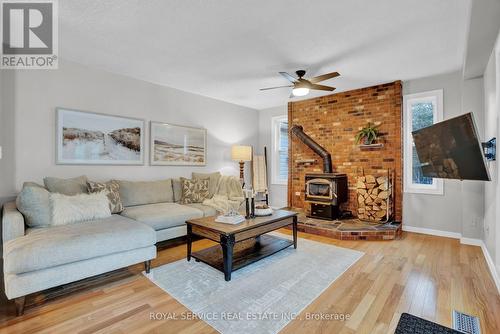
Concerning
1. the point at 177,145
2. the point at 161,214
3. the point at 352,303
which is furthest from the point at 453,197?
the point at 177,145

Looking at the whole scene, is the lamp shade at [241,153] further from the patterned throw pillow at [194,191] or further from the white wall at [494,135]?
the white wall at [494,135]

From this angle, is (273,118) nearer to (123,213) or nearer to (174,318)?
(123,213)

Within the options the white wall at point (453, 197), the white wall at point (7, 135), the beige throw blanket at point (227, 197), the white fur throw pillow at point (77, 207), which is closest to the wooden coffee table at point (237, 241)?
the beige throw blanket at point (227, 197)

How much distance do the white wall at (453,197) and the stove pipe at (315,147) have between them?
137 centimetres

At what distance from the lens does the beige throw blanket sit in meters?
3.87

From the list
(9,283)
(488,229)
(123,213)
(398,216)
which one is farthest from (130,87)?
(488,229)

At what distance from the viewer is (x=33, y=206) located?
8.04 feet

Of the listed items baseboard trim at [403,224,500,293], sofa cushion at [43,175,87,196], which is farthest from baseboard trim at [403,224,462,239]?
sofa cushion at [43,175,87,196]

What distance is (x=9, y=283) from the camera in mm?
1811

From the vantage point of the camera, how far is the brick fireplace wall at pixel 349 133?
4.20 metres

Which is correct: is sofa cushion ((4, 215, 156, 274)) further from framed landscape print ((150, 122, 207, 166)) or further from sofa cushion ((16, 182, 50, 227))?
framed landscape print ((150, 122, 207, 166))

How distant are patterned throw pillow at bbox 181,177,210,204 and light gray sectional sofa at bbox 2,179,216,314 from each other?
92 centimetres

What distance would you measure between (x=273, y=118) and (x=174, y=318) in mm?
4834

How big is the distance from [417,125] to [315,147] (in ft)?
5.68
